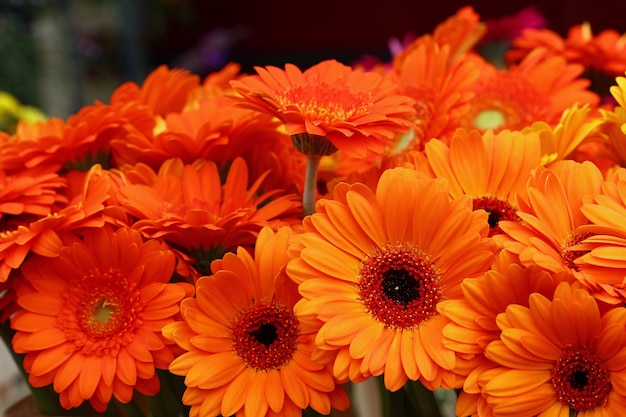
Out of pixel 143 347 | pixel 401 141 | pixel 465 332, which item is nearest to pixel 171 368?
pixel 143 347

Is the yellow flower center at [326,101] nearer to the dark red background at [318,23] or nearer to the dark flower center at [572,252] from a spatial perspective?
the dark flower center at [572,252]

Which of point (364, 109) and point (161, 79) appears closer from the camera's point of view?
point (364, 109)

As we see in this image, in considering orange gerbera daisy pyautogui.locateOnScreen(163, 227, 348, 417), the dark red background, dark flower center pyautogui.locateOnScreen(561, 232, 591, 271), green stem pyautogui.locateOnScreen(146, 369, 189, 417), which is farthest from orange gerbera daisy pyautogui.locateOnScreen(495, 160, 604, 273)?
the dark red background

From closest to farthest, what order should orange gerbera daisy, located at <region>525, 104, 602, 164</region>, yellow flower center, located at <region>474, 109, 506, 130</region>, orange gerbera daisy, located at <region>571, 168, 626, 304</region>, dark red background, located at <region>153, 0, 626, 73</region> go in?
orange gerbera daisy, located at <region>571, 168, 626, 304</region>, orange gerbera daisy, located at <region>525, 104, 602, 164</region>, yellow flower center, located at <region>474, 109, 506, 130</region>, dark red background, located at <region>153, 0, 626, 73</region>

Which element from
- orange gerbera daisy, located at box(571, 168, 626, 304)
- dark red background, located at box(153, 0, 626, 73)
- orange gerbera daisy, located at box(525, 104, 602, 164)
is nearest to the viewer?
orange gerbera daisy, located at box(571, 168, 626, 304)

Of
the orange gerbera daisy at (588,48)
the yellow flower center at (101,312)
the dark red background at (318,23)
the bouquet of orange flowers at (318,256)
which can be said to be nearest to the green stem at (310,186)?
the bouquet of orange flowers at (318,256)

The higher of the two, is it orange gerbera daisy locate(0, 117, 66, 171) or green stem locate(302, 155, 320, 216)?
orange gerbera daisy locate(0, 117, 66, 171)

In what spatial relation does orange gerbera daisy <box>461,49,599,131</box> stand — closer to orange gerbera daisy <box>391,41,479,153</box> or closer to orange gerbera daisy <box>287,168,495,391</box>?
orange gerbera daisy <box>391,41,479,153</box>

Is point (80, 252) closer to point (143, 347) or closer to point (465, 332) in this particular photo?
point (143, 347)
